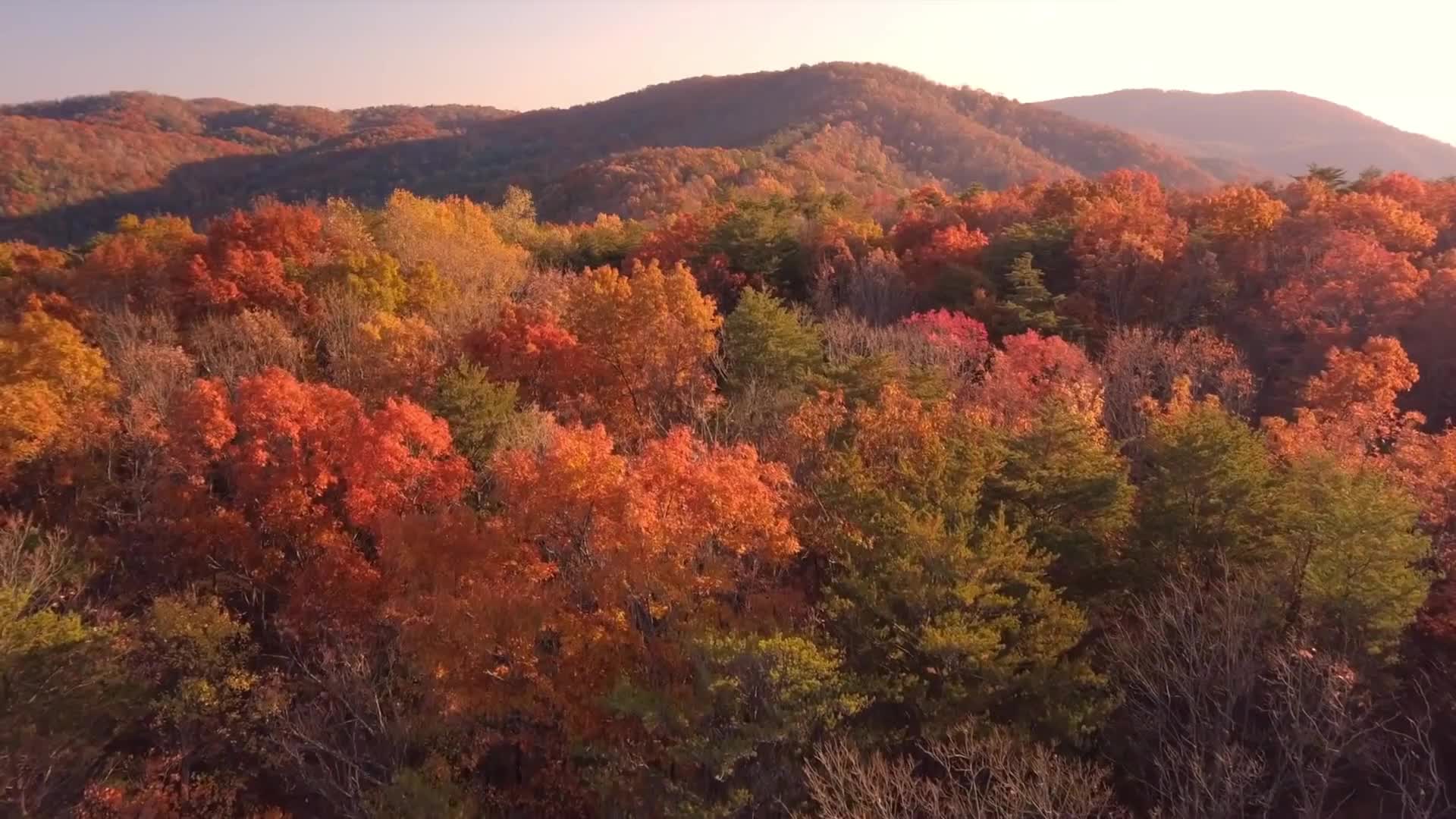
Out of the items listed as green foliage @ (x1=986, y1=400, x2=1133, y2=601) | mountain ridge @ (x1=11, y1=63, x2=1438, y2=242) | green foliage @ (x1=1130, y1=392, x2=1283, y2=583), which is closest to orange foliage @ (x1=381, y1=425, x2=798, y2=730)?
green foliage @ (x1=986, y1=400, x2=1133, y2=601)

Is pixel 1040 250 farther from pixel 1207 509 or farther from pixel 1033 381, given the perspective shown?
A: pixel 1207 509

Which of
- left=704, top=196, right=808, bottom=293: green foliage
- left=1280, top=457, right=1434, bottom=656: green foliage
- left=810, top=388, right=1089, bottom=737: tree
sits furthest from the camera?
left=704, top=196, right=808, bottom=293: green foliage

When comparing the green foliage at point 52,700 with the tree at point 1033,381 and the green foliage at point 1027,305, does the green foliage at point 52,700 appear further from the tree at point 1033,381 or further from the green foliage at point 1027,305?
the green foliage at point 1027,305

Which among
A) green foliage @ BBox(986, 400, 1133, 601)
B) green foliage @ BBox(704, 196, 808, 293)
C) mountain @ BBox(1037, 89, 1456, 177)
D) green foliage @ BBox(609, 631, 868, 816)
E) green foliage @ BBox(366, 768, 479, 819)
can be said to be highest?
mountain @ BBox(1037, 89, 1456, 177)

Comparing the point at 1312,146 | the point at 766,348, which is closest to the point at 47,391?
the point at 766,348

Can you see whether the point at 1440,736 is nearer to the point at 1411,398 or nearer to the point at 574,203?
the point at 1411,398

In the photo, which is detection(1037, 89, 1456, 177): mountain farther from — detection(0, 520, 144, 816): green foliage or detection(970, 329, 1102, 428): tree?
detection(0, 520, 144, 816): green foliage
